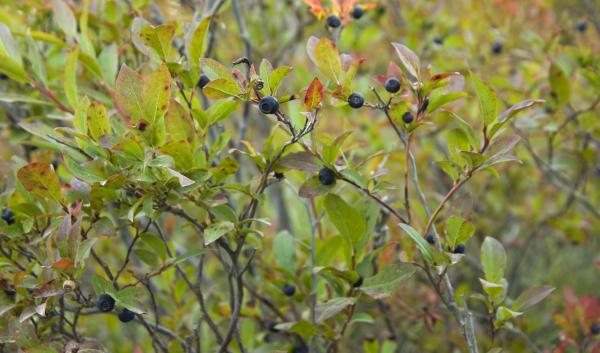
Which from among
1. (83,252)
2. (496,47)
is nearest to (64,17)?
(83,252)

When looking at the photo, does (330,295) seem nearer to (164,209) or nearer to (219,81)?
(164,209)

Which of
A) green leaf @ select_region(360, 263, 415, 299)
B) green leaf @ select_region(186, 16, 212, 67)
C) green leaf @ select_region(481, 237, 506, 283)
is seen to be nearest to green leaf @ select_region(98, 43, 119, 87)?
green leaf @ select_region(186, 16, 212, 67)

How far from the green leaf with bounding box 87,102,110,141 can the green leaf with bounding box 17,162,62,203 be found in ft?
0.39

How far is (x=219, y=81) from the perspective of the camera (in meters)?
1.16

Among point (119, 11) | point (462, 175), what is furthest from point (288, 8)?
point (462, 175)

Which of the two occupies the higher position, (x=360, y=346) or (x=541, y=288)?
(x=541, y=288)

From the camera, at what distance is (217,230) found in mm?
1274

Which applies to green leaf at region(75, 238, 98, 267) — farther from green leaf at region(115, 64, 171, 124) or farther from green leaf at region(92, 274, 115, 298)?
green leaf at region(115, 64, 171, 124)

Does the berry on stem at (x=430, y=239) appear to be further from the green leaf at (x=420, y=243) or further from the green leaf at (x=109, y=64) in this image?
the green leaf at (x=109, y=64)

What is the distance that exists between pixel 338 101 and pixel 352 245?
12.8 inches

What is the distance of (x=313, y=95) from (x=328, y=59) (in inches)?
5.5

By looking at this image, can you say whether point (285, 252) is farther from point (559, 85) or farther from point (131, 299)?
point (559, 85)

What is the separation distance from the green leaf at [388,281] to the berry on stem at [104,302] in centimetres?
51

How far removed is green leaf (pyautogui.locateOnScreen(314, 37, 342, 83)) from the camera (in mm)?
1293
